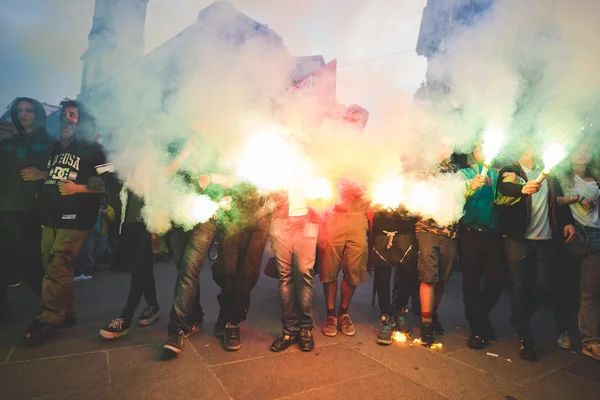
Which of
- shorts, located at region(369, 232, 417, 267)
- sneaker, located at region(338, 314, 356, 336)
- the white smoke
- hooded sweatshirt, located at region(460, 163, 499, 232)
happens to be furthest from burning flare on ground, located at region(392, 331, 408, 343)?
the white smoke

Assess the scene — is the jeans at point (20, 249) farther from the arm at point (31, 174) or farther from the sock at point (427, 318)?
the sock at point (427, 318)

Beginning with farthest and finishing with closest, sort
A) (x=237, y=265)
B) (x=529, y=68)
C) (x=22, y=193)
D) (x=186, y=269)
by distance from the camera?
1. (x=22, y=193)
2. (x=237, y=265)
3. (x=529, y=68)
4. (x=186, y=269)

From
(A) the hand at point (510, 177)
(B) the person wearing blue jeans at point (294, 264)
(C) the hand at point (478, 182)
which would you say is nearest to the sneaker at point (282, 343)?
(B) the person wearing blue jeans at point (294, 264)

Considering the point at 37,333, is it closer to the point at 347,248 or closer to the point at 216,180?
the point at 216,180

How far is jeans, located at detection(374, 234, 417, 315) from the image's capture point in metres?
3.98

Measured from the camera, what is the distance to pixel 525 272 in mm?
3770

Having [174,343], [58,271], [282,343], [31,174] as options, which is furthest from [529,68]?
[31,174]

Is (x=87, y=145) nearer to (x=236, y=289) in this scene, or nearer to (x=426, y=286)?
(x=236, y=289)

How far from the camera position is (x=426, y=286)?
152 inches

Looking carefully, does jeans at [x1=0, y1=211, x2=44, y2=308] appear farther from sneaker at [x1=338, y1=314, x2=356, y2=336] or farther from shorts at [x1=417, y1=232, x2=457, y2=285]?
shorts at [x1=417, y1=232, x2=457, y2=285]

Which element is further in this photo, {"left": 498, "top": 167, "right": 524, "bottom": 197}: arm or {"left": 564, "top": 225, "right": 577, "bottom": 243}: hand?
{"left": 564, "top": 225, "right": 577, "bottom": 243}: hand

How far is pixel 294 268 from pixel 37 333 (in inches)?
95.5

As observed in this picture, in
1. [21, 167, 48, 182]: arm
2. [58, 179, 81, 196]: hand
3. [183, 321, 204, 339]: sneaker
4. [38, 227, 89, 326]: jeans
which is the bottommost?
[183, 321, 204, 339]: sneaker

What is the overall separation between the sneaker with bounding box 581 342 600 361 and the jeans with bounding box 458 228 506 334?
0.95 metres
